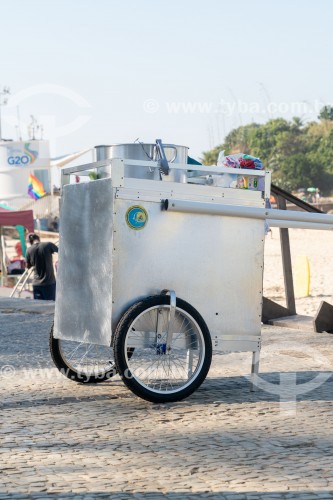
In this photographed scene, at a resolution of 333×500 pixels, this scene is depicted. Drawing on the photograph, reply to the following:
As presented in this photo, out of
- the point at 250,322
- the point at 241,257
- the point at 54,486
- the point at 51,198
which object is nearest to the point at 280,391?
the point at 250,322

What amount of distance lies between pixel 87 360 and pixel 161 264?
1911mm

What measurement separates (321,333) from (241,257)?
140 inches

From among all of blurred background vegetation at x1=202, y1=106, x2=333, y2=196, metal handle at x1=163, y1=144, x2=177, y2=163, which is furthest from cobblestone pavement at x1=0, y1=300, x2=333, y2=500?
blurred background vegetation at x1=202, y1=106, x2=333, y2=196

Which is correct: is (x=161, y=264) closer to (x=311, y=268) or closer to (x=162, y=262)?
(x=162, y=262)

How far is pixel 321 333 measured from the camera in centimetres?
995

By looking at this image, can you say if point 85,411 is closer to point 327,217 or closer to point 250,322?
point 250,322

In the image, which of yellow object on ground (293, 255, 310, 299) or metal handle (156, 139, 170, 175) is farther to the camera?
yellow object on ground (293, 255, 310, 299)

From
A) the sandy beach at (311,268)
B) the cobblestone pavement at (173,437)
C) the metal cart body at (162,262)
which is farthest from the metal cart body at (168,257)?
the sandy beach at (311,268)

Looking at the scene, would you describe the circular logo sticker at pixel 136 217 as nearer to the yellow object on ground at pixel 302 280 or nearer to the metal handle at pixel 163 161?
the metal handle at pixel 163 161

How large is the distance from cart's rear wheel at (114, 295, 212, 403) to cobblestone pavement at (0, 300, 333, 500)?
5.1 inches

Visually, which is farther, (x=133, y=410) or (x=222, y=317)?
(x=222, y=317)

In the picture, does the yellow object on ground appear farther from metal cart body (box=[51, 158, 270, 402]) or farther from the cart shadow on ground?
metal cart body (box=[51, 158, 270, 402])

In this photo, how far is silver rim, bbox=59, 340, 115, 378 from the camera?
23.7 ft

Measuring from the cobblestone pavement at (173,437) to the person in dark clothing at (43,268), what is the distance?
299 inches
